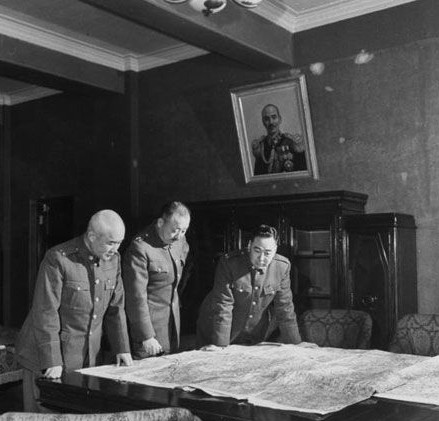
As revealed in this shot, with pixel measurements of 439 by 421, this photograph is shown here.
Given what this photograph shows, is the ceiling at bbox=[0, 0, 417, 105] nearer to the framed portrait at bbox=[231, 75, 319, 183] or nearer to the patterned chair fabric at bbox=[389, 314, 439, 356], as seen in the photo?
the framed portrait at bbox=[231, 75, 319, 183]

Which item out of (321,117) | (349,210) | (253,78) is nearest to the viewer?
(349,210)

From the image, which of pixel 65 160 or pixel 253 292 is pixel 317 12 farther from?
pixel 65 160

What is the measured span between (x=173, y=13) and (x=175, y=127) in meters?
2.49

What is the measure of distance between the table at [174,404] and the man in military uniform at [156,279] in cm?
94

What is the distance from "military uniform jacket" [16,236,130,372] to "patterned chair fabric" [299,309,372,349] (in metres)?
1.45

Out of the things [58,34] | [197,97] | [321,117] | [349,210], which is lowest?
[349,210]

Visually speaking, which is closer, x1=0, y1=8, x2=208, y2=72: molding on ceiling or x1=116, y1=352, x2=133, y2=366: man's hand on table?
x1=116, y1=352, x2=133, y2=366: man's hand on table

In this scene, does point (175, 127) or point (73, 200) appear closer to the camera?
point (175, 127)

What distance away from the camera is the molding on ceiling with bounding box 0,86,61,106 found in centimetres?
894

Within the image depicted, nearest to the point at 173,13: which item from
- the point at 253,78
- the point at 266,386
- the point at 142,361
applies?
the point at 253,78

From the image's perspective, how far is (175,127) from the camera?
7551 mm

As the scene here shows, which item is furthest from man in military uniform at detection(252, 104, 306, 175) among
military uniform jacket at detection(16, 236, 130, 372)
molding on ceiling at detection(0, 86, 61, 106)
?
molding on ceiling at detection(0, 86, 61, 106)

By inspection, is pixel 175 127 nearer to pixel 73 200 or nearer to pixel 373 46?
pixel 73 200

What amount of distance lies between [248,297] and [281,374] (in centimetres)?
127
